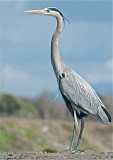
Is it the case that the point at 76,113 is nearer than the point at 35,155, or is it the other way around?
the point at 35,155

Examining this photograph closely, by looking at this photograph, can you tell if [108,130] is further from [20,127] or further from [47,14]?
[47,14]

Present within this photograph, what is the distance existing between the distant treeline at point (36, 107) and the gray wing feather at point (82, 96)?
170 ft

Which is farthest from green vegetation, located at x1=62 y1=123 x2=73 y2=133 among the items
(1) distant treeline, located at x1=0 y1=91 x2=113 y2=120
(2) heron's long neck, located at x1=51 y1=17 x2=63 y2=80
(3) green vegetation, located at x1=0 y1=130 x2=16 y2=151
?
(2) heron's long neck, located at x1=51 y1=17 x2=63 y2=80

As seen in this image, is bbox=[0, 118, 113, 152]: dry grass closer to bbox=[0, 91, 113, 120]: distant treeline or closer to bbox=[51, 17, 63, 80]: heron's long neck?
bbox=[0, 91, 113, 120]: distant treeline

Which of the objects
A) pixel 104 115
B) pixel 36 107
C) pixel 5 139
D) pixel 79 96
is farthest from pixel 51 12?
pixel 36 107

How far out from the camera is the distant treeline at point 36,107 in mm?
66062

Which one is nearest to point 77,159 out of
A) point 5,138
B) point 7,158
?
point 7,158

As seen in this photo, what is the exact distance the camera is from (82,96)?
1184cm

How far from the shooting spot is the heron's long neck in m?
12.1

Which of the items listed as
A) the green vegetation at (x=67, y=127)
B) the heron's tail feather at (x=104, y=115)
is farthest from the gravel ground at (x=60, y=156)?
the green vegetation at (x=67, y=127)

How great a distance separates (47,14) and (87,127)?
39238mm

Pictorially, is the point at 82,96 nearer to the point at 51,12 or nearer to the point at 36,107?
the point at 51,12

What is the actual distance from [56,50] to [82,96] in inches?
56.4

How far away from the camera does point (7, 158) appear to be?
10742mm
